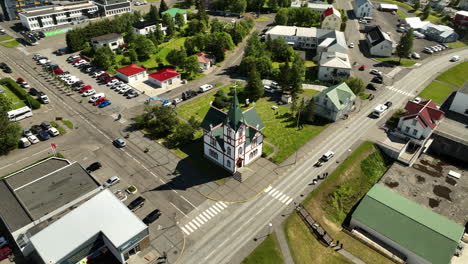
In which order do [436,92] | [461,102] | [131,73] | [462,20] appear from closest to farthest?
[461,102]
[436,92]
[131,73]
[462,20]

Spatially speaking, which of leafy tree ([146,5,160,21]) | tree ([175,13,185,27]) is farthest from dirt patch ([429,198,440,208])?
leafy tree ([146,5,160,21])

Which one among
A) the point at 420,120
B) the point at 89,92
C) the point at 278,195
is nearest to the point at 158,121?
the point at 89,92

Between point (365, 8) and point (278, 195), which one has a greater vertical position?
point (365, 8)

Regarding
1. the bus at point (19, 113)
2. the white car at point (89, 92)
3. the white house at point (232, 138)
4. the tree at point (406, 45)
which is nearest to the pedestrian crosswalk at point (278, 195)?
the white house at point (232, 138)

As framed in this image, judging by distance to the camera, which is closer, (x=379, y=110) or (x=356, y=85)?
(x=379, y=110)

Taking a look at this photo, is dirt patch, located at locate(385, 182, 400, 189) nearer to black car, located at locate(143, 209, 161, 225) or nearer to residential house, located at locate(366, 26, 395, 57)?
black car, located at locate(143, 209, 161, 225)

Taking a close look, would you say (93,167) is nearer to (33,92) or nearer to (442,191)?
(33,92)

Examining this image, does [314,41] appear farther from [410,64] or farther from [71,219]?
[71,219]

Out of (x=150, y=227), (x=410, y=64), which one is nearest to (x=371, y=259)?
(x=150, y=227)

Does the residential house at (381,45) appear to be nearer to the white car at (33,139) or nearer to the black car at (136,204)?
the black car at (136,204)
